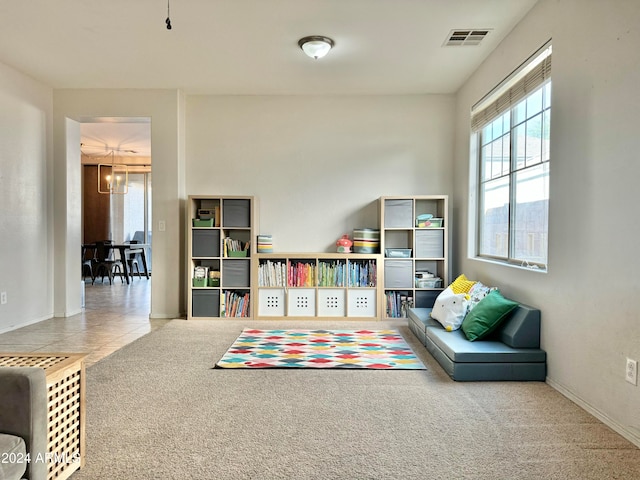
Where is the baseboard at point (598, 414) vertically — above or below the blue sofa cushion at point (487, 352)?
below

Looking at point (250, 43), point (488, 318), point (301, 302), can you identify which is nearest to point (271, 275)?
point (301, 302)

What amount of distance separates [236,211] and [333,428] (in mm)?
3335

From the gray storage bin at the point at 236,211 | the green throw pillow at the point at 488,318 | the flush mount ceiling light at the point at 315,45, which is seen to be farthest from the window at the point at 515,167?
the gray storage bin at the point at 236,211

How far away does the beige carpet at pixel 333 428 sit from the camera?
1.93 meters

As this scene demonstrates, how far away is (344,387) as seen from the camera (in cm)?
295

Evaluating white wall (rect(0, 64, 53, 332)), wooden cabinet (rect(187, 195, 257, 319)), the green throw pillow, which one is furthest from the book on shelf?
white wall (rect(0, 64, 53, 332))

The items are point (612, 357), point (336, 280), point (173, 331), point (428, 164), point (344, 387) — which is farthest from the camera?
point (428, 164)

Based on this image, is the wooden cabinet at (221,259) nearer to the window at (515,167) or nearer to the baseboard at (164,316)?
the baseboard at (164,316)

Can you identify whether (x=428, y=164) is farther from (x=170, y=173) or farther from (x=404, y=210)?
(x=170, y=173)

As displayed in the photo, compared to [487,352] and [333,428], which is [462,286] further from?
[333,428]

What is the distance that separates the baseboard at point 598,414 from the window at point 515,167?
2.75 feet

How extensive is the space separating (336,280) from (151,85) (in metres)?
3.09

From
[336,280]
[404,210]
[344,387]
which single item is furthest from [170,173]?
[344,387]

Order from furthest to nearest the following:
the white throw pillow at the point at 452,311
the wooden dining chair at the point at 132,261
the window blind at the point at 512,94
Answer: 1. the wooden dining chair at the point at 132,261
2. the white throw pillow at the point at 452,311
3. the window blind at the point at 512,94
